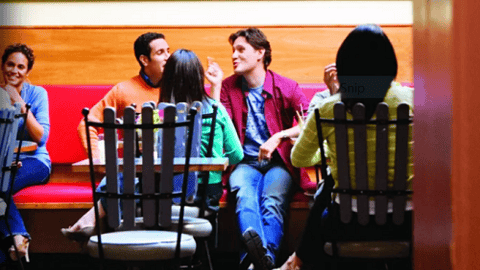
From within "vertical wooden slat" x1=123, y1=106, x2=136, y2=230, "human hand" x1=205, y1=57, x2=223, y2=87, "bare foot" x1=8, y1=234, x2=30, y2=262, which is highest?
"human hand" x1=205, y1=57, x2=223, y2=87

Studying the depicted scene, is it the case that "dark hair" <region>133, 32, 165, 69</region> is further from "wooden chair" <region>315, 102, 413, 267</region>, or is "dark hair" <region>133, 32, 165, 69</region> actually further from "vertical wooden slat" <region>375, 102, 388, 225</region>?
"vertical wooden slat" <region>375, 102, 388, 225</region>

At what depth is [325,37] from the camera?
4.07 meters

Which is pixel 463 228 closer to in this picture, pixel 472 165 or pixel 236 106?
pixel 472 165

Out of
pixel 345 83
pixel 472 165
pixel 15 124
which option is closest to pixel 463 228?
pixel 472 165

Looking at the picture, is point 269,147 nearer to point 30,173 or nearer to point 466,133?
point 30,173

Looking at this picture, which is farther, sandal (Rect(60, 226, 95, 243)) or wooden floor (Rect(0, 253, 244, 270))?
wooden floor (Rect(0, 253, 244, 270))

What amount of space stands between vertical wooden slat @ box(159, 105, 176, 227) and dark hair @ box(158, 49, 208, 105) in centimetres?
87

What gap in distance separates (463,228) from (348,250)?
1.53 metres

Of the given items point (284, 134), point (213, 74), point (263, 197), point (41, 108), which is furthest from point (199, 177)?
point (41, 108)

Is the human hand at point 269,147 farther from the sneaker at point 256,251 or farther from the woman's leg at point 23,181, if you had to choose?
the woman's leg at point 23,181

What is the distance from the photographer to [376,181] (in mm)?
2053

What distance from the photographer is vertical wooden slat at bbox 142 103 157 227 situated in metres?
2.03

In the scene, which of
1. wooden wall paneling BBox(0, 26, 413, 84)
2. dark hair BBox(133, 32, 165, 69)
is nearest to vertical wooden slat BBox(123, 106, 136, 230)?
dark hair BBox(133, 32, 165, 69)

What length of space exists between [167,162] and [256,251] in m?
0.80
